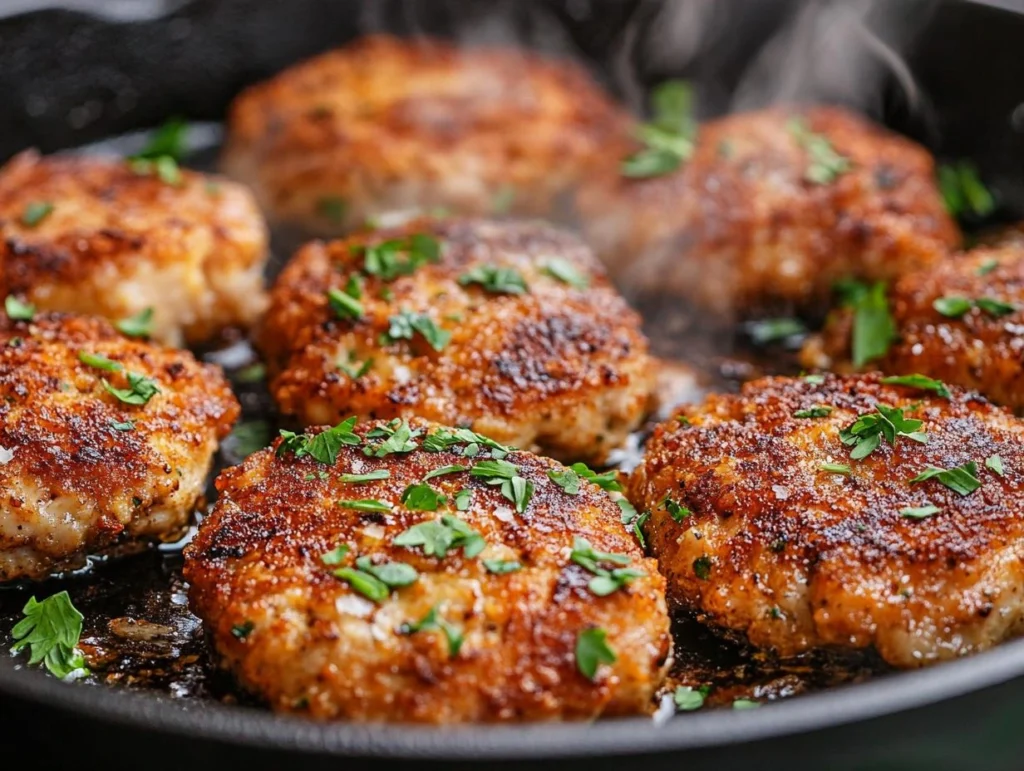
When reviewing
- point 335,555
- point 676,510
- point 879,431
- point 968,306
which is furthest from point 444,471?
A: point 968,306

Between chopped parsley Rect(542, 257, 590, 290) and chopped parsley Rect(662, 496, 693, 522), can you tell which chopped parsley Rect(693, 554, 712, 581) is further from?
chopped parsley Rect(542, 257, 590, 290)

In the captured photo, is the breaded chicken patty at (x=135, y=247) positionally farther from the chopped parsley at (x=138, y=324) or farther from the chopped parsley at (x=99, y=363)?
the chopped parsley at (x=99, y=363)

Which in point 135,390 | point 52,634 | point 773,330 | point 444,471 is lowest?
point 52,634

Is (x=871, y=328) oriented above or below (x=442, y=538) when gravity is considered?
above

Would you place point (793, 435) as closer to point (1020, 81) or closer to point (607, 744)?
point (607, 744)

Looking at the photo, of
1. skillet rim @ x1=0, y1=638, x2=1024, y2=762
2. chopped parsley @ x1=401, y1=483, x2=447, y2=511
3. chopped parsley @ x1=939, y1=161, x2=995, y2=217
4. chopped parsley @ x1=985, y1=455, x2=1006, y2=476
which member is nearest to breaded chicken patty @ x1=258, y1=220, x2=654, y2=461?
chopped parsley @ x1=401, y1=483, x2=447, y2=511

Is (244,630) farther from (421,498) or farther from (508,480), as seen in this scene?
(508,480)

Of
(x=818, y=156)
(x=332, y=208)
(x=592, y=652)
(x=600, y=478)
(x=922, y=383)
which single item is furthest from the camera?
(x=332, y=208)
